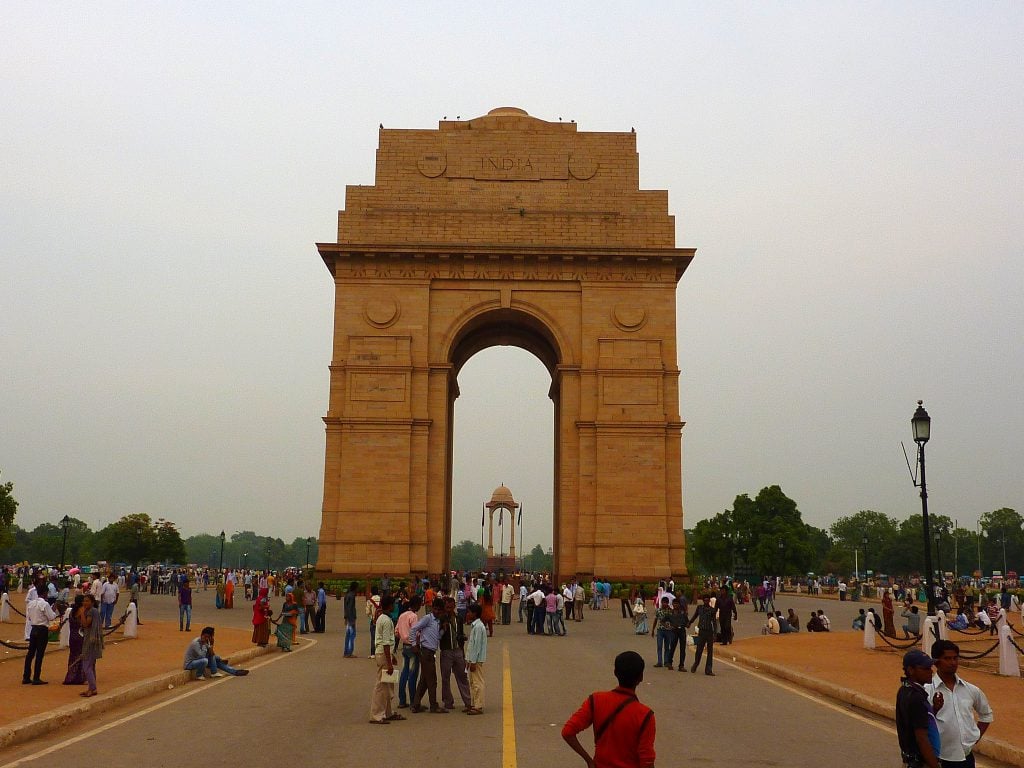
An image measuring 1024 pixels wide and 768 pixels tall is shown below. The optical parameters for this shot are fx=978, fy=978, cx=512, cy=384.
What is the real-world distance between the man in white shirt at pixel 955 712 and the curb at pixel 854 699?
→ 173 inches

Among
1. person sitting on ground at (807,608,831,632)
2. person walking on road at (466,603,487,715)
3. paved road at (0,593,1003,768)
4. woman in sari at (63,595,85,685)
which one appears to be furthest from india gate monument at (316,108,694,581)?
person walking on road at (466,603,487,715)

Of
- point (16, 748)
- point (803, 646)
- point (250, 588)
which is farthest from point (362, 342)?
point (16, 748)

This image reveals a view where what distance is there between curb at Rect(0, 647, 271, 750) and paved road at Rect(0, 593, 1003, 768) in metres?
0.17

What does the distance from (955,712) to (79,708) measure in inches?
407

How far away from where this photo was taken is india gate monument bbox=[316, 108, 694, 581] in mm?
42344

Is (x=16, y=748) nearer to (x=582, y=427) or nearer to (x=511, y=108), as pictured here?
(x=582, y=427)

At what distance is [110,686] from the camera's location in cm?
1446

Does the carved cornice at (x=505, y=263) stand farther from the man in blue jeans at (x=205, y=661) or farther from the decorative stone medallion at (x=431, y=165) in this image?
the man in blue jeans at (x=205, y=661)

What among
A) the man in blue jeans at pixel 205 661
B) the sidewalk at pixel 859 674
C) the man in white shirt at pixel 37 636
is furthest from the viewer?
the man in blue jeans at pixel 205 661

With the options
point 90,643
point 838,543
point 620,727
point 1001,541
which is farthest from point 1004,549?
point 620,727

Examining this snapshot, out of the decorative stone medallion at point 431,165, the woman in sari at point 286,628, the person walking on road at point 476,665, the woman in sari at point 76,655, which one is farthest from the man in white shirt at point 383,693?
the decorative stone medallion at point 431,165

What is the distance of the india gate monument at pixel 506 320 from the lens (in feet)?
139

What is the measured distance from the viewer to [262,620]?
2122 centimetres

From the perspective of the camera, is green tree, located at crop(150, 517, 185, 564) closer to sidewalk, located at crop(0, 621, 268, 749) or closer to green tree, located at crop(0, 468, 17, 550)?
green tree, located at crop(0, 468, 17, 550)
